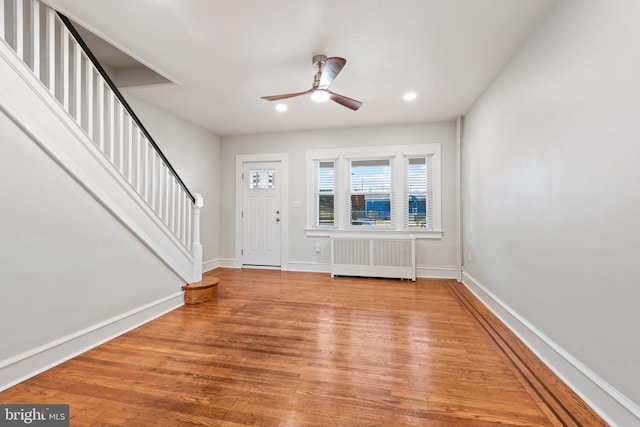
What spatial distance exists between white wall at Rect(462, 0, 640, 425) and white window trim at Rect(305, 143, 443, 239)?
1840 millimetres

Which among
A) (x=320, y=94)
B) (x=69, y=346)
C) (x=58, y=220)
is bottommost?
(x=69, y=346)

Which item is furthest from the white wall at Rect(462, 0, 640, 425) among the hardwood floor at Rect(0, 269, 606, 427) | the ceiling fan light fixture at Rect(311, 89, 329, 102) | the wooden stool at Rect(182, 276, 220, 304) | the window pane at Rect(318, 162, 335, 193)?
the wooden stool at Rect(182, 276, 220, 304)

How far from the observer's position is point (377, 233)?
16.2ft

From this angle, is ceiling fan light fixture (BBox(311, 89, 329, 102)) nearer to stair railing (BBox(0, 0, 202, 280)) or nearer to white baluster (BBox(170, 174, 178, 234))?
stair railing (BBox(0, 0, 202, 280))

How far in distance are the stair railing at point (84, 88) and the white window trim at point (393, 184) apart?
221 cm

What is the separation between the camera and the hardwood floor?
5.15 ft

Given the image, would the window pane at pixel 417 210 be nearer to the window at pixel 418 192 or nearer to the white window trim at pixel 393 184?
the window at pixel 418 192

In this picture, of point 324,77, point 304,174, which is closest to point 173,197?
point 324,77

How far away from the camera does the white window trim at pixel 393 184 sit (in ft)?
15.5

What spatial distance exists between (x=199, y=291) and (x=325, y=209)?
2.61m

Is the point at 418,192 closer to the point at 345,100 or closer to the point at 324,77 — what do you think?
the point at 345,100

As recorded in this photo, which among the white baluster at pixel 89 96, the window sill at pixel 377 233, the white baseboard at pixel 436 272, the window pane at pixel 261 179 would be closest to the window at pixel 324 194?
the window sill at pixel 377 233

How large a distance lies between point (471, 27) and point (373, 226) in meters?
3.27

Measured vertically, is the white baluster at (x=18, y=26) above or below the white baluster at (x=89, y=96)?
above
